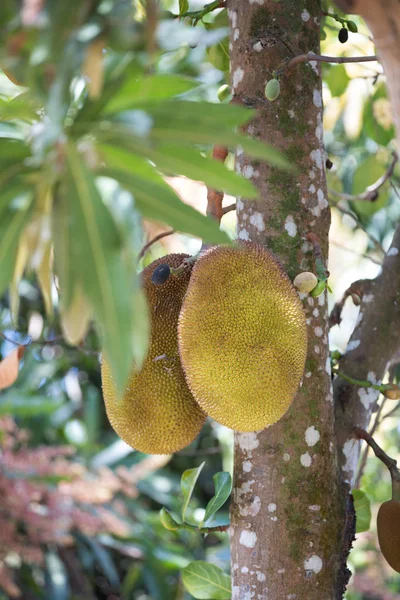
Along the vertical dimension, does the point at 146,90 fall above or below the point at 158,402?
above

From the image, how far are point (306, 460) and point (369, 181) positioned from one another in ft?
3.38

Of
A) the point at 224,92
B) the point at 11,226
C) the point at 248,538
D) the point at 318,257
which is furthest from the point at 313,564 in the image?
the point at 224,92

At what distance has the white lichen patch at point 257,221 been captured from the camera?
1063mm

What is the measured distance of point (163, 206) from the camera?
0.59m

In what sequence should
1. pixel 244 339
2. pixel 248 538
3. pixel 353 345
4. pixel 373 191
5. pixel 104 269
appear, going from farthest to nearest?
pixel 373 191, pixel 353 345, pixel 248 538, pixel 244 339, pixel 104 269

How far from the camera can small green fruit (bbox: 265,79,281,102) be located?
3.38ft

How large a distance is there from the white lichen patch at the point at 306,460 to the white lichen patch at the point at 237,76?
606 mm

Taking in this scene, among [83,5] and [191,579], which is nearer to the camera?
[83,5]

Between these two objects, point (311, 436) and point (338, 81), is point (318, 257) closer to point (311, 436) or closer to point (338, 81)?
point (311, 436)

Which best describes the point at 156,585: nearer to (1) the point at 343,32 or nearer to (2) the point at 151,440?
(2) the point at 151,440

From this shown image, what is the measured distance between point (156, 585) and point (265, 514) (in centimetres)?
272

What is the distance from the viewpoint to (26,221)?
0.61m

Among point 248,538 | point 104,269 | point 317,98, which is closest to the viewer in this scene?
point 104,269

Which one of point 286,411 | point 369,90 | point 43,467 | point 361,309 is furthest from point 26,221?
point 43,467
